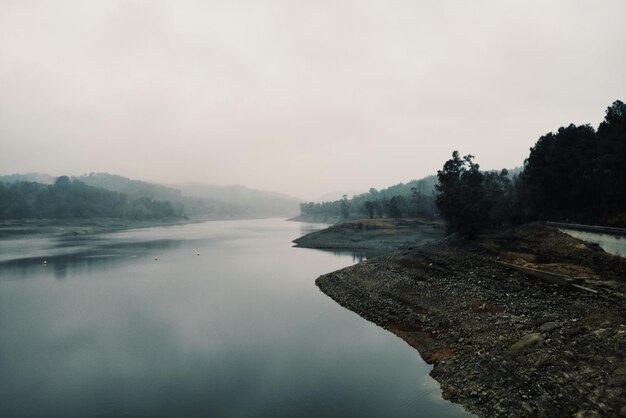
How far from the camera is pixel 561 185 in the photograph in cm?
4825

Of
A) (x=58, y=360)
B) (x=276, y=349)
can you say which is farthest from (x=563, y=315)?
(x=58, y=360)

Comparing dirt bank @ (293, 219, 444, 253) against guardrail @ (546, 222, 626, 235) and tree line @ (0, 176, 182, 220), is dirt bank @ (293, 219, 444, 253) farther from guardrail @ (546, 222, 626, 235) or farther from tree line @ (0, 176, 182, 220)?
tree line @ (0, 176, 182, 220)

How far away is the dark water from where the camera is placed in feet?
60.5

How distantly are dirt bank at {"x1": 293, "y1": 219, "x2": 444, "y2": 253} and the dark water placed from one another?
40.5m

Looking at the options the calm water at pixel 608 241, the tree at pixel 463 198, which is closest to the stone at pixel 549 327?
the calm water at pixel 608 241

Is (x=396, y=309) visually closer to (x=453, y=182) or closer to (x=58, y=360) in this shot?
(x=58, y=360)

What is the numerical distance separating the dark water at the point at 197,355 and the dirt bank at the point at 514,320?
1.96 metres

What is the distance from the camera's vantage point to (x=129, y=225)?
180375 millimetres

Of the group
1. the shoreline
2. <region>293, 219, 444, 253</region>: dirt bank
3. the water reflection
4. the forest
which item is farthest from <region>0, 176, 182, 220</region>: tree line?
the forest

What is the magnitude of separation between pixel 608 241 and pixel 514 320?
610 inches

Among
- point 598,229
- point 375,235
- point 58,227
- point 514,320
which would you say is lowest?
point 514,320

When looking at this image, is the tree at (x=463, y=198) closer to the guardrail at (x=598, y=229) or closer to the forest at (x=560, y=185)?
the forest at (x=560, y=185)

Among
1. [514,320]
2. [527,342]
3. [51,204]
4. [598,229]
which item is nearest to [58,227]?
[51,204]

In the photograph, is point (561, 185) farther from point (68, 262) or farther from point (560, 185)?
point (68, 262)
